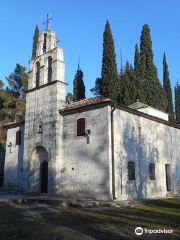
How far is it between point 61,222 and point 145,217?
127 inches

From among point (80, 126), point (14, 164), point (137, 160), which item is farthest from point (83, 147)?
point (14, 164)

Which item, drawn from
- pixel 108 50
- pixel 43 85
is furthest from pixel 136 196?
pixel 108 50

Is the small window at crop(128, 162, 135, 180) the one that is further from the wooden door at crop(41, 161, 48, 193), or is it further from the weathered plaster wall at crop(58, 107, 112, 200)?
the wooden door at crop(41, 161, 48, 193)

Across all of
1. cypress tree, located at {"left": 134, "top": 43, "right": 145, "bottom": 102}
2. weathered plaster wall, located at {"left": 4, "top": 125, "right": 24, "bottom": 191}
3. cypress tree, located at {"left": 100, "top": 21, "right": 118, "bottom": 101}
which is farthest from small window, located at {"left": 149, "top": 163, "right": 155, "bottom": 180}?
cypress tree, located at {"left": 134, "top": 43, "right": 145, "bottom": 102}

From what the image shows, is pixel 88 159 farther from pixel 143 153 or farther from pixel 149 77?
pixel 149 77

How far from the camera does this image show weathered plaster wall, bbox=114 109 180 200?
47.3 ft

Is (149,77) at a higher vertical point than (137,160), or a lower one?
higher

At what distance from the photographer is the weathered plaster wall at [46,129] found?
15.9m

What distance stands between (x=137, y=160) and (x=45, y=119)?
666 cm

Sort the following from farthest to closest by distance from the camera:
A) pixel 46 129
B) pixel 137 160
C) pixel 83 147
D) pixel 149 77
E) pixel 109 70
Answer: pixel 149 77, pixel 109 70, pixel 46 129, pixel 137 160, pixel 83 147

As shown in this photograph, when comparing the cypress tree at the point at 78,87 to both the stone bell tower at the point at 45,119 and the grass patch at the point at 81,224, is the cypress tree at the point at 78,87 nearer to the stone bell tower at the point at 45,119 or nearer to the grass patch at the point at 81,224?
the stone bell tower at the point at 45,119

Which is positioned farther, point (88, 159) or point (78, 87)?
point (78, 87)

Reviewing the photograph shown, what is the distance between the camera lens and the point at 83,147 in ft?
49.2

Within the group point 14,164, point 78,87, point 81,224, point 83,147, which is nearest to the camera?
point 81,224
